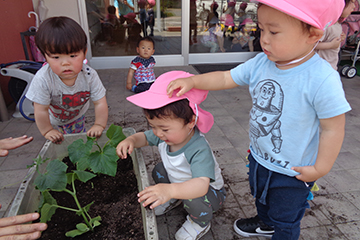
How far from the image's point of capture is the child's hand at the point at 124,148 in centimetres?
136

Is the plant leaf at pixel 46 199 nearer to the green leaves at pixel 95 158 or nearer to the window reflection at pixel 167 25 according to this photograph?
the green leaves at pixel 95 158

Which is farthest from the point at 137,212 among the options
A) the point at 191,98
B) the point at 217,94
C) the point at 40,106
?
the point at 217,94

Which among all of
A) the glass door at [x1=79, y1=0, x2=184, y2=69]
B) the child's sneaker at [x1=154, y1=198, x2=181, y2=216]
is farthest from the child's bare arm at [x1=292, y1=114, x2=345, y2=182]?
the glass door at [x1=79, y1=0, x2=184, y2=69]

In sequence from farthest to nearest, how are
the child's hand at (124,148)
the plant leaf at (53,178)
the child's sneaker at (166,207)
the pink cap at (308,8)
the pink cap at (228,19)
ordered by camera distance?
the pink cap at (228,19) < the child's sneaker at (166,207) < the child's hand at (124,148) < the plant leaf at (53,178) < the pink cap at (308,8)

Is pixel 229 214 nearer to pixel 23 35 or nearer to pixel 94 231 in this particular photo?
pixel 94 231

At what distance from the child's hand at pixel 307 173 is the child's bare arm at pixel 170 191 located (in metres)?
0.40

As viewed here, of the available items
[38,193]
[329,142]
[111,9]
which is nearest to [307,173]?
[329,142]

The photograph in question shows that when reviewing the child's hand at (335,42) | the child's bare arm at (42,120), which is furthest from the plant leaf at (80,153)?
the child's hand at (335,42)

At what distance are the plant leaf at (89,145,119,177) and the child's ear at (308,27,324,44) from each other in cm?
98

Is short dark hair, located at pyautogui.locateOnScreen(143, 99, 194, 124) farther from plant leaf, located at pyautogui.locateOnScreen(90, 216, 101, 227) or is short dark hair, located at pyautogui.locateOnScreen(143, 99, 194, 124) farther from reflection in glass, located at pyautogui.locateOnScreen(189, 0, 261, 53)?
reflection in glass, located at pyautogui.locateOnScreen(189, 0, 261, 53)

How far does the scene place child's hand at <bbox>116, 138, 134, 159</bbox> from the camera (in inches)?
53.5

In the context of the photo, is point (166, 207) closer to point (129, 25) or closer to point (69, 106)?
point (69, 106)

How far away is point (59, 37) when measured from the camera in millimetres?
1402

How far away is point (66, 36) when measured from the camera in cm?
142
